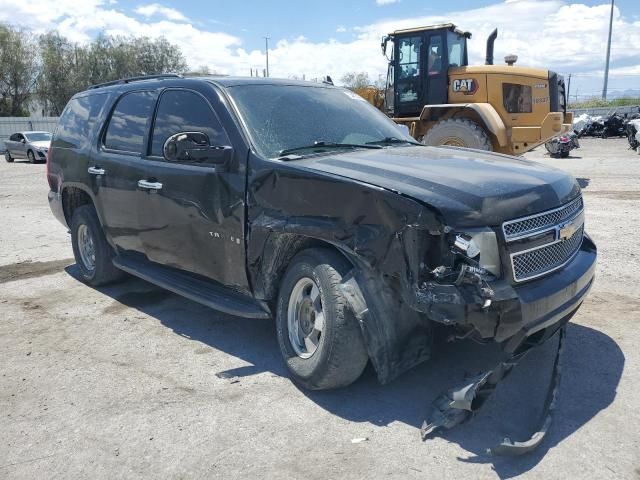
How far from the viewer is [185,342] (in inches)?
183

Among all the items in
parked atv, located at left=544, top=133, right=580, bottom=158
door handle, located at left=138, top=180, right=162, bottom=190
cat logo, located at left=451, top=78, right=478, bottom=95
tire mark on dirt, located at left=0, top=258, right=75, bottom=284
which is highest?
cat logo, located at left=451, top=78, right=478, bottom=95

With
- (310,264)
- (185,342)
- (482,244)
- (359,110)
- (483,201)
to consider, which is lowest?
(185,342)

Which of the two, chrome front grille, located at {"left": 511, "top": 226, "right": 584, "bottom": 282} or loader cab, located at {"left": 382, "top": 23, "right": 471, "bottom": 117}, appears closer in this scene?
chrome front grille, located at {"left": 511, "top": 226, "right": 584, "bottom": 282}

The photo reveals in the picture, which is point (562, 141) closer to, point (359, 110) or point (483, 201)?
point (359, 110)

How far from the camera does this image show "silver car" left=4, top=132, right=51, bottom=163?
25.4m

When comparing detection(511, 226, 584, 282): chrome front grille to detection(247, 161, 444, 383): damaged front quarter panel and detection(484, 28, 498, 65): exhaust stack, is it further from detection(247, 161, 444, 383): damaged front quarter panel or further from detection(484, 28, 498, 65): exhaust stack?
detection(484, 28, 498, 65): exhaust stack

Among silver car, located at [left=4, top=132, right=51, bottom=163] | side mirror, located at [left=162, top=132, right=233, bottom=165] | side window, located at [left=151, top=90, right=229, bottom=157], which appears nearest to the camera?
side mirror, located at [left=162, top=132, right=233, bottom=165]

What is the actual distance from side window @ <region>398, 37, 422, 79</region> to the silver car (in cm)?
1804

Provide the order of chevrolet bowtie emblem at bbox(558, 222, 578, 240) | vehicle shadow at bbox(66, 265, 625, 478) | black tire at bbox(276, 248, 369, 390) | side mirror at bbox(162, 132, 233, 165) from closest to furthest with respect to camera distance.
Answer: vehicle shadow at bbox(66, 265, 625, 478)
black tire at bbox(276, 248, 369, 390)
chevrolet bowtie emblem at bbox(558, 222, 578, 240)
side mirror at bbox(162, 132, 233, 165)

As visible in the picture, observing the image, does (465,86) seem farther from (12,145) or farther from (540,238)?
(12,145)

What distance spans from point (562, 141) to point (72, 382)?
18.9m

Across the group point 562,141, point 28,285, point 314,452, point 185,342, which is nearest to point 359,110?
point 185,342

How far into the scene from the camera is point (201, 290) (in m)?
4.49

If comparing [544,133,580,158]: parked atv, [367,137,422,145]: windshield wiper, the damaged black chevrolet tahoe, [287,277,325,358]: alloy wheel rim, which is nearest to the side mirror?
the damaged black chevrolet tahoe
